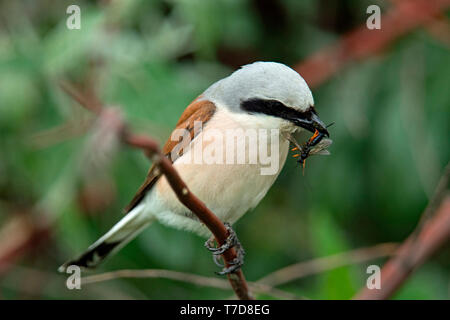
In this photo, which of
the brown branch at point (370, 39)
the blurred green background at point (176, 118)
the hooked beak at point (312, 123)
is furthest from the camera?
the brown branch at point (370, 39)

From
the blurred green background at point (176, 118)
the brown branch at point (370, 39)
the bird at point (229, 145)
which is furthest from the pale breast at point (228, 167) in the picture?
the brown branch at point (370, 39)

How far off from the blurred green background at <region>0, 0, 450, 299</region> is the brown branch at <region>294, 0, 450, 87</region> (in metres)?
0.05

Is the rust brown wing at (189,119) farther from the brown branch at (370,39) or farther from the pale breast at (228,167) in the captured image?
the brown branch at (370,39)

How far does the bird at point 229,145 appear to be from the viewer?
1.03 m

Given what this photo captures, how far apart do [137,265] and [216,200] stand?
2.86 ft

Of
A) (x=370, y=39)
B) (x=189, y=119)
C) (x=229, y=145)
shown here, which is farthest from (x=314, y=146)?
(x=370, y=39)

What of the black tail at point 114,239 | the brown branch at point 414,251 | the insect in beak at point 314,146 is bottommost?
the brown branch at point 414,251

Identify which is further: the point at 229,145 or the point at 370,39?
the point at 370,39

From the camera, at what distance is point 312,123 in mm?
1021

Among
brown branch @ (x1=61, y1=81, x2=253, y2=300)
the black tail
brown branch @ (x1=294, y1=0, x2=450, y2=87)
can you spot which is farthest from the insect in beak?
brown branch @ (x1=294, y1=0, x2=450, y2=87)

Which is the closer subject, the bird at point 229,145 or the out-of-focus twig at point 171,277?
the bird at point 229,145

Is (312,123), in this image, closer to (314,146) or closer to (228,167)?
(314,146)

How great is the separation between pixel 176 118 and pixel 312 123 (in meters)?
0.58
